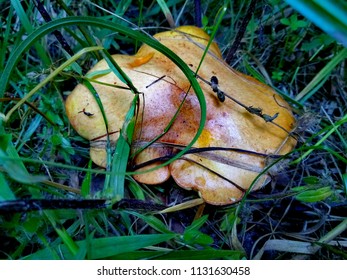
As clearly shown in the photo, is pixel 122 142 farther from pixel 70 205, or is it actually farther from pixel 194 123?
pixel 70 205

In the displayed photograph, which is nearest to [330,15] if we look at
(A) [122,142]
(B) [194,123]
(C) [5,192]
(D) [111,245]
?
→ (B) [194,123]

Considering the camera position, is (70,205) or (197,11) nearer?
(70,205)

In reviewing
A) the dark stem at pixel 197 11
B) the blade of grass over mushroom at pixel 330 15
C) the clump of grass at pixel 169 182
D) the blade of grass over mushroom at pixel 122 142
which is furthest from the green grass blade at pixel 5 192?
the dark stem at pixel 197 11

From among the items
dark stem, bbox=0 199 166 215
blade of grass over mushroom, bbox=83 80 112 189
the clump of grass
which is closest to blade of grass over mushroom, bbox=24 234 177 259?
the clump of grass

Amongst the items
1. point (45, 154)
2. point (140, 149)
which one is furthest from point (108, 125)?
point (45, 154)

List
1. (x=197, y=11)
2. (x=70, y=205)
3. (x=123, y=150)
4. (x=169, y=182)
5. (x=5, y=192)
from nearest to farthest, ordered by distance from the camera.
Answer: (x=70, y=205), (x=5, y=192), (x=123, y=150), (x=169, y=182), (x=197, y=11)
